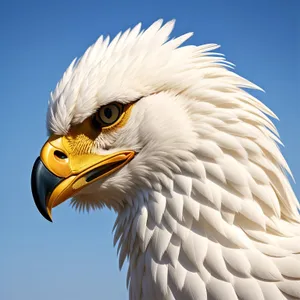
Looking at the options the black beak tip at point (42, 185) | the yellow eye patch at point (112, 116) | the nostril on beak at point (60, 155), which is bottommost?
the black beak tip at point (42, 185)

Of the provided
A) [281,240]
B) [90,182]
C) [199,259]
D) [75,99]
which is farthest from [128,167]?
[281,240]

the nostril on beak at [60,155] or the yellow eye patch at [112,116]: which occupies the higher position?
the yellow eye patch at [112,116]

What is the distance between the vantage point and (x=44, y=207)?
322 cm

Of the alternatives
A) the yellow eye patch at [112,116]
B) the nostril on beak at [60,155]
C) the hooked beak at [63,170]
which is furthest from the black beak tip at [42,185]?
the yellow eye patch at [112,116]

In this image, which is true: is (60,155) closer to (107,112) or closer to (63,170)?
(63,170)

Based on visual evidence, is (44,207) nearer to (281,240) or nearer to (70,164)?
(70,164)

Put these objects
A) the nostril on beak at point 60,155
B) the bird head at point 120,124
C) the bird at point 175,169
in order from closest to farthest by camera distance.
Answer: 1. the bird at point 175,169
2. the bird head at point 120,124
3. the nostril on beak at point 60,155

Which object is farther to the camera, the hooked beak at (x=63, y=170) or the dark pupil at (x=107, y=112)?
the dark pupil at (x=107, y=112)

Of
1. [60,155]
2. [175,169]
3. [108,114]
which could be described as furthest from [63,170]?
[175,169]

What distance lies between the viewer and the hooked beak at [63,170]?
10.5ft

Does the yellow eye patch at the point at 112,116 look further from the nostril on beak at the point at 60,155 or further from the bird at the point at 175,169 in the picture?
the nostril on beak at the point at 60,155

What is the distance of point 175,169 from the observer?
3111 millimetres

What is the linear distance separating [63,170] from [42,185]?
0.14m

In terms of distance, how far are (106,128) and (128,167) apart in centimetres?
27
